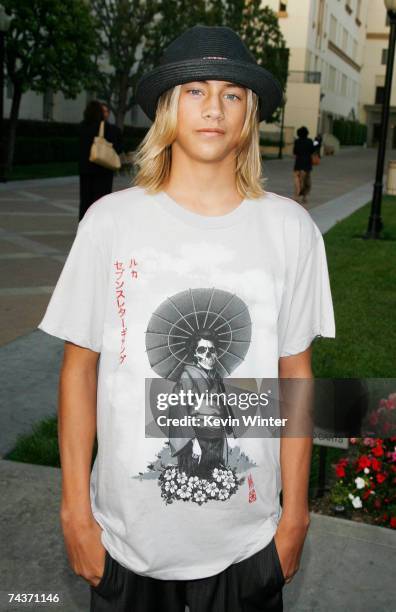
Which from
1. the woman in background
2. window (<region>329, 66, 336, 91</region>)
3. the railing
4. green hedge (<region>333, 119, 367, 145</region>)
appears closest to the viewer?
the woman in background

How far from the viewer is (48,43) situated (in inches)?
816

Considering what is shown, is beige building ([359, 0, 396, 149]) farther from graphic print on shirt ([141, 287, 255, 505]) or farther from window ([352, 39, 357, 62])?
graphic print on shirt ([141, 287, 255, 505])

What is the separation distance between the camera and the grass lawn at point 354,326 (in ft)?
13.1

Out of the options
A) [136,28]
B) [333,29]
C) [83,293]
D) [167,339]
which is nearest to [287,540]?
[167,339]

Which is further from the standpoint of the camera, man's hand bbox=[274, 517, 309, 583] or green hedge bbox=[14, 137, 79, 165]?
green hedge bbox=[14, 137, 79, 165]

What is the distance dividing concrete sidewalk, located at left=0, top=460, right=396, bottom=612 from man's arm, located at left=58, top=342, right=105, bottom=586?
117cm

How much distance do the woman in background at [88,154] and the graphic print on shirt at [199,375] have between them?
8752 mm

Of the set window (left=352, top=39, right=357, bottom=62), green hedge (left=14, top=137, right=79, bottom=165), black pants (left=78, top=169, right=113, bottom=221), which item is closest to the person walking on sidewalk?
black pants (left=78, top=169, right=113, bottom=221)

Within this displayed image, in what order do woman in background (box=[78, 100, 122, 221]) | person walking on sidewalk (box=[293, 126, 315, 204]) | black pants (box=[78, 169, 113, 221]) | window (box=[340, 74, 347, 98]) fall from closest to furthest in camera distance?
woman in background (box=[78, 100, 122, 221]) → black pants (box=[78, 169, 113, 221]) → person walking on sidewalk (box=[293, 126, 315, 204]) → window (box=[340, 74, 347, 98])

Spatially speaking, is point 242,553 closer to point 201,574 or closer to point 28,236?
point 201,574

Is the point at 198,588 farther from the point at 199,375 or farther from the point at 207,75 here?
the point at 207,75

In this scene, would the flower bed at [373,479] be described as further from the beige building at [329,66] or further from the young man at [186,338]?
the beige building at [329,66]

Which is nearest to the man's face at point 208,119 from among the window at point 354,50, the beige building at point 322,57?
the beige building at point 322,57

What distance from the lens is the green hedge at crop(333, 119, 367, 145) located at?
2530 inches
